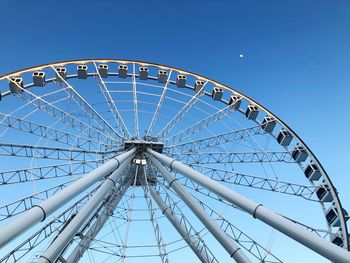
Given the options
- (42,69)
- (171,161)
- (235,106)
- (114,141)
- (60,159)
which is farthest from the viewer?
(235,106)

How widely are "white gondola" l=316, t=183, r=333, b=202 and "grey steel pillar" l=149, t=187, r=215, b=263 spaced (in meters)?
8.48

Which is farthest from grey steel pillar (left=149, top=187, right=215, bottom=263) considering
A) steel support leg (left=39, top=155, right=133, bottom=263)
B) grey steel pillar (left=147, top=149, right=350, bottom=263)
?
grey steel pillar (left=147, top=149, right=350, bottom=263)

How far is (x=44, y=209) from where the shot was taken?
48.1 feet

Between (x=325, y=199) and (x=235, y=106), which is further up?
(x=235, y=106)

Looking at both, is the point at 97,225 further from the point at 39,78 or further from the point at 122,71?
the point at 122,71

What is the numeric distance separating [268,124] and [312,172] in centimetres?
396

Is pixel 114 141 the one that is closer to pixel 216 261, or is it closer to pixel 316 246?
pixel 216 261

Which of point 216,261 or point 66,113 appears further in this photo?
point 66,113

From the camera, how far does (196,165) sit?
23.8 meters

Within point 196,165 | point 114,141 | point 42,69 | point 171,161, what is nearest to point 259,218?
point 171,161

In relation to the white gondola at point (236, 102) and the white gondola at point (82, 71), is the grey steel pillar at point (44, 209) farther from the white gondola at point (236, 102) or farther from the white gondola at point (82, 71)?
the white gondola at point (236, 102)

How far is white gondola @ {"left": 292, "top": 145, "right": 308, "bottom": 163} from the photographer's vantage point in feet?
86.8

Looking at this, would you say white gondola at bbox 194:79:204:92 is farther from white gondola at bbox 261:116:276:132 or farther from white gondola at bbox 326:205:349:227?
white gondola at bbox 326:205:349:227

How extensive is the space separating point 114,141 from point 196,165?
4.71m
